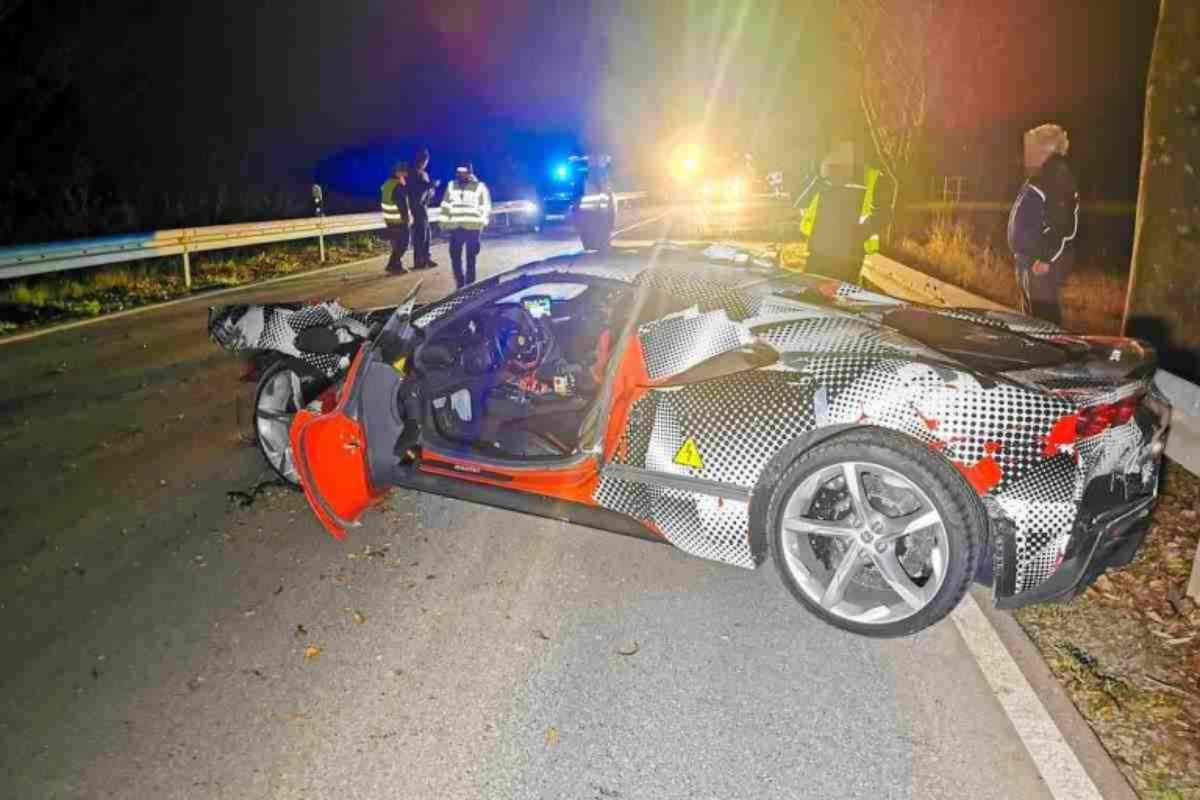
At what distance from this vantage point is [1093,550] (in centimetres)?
323

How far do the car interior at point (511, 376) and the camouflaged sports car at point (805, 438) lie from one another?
0.08 ft

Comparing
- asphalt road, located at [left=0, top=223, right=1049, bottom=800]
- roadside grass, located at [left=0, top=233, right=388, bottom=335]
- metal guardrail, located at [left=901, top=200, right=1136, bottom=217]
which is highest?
metal guardrail, located at [left=901, top=200, right=1136, bottom=217]

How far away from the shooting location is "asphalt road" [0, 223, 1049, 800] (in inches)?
110

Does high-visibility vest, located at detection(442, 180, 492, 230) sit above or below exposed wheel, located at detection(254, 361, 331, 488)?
above

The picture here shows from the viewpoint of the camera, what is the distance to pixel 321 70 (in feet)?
174

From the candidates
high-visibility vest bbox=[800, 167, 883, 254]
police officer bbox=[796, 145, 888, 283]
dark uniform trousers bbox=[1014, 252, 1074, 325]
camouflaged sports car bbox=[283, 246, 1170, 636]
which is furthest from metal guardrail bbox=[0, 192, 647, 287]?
camouflaged sports car bbox=[283, 246, 1170, 636]

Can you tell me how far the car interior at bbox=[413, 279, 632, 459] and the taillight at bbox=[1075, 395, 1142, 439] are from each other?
205 centimetres

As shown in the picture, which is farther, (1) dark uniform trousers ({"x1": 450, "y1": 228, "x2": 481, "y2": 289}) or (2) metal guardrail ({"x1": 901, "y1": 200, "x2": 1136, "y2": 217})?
(2) metal guardrail ({"x1": 901, "y1": 200, "x2": 1136, "y2": 217})

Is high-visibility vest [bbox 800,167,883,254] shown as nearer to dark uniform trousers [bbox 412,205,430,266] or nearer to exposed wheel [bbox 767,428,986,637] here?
exposed wheel [bbox 767,428,986,637]

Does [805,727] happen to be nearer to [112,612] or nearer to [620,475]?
[620,475]

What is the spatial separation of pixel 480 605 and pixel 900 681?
1705 mm

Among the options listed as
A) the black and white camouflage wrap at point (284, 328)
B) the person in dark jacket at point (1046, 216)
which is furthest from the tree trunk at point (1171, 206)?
the black and white camouflage wrap at point (284, 328)

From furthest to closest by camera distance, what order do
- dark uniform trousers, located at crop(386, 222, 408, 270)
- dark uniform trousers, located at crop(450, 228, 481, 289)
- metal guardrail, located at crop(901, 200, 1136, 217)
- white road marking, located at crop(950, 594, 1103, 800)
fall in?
metal guardrail, located at crop(901, 200, 1136, 217), dark uniform trousers, located at crop(386, 222, 408, 270), dark uniform trousers, located at crop(450, 228, 481, 289), white road marking, located at crop(950, 594, 1103, 800)

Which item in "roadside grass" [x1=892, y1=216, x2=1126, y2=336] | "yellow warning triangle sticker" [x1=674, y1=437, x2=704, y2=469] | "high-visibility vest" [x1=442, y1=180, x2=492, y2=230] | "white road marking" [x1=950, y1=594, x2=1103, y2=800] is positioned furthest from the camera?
"high-visibility vest" [x1=442, y1=180, x2=492, y2=230]
